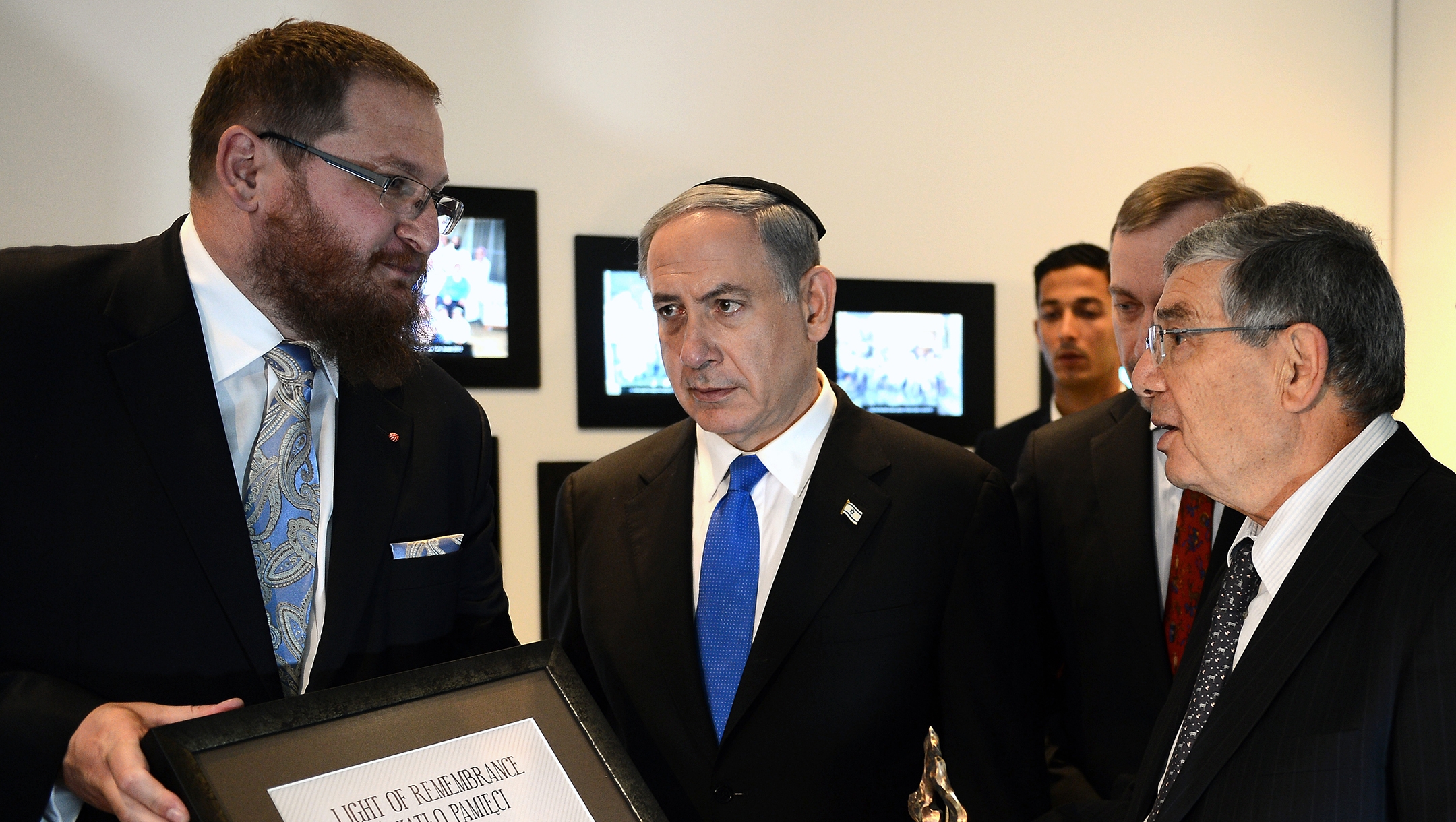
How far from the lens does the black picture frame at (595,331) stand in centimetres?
372

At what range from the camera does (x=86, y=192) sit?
10.6 feet

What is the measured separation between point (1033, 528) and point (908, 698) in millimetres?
668

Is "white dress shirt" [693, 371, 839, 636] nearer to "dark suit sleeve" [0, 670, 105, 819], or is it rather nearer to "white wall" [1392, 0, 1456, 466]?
"dark suit sleeve" [0, 670, 105, 819]

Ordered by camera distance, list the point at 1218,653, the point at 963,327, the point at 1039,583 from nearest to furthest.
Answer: the point at 1218,653 < the point at 1039,583 < the point at 963,327

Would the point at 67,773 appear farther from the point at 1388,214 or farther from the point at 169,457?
the point at 1388,214

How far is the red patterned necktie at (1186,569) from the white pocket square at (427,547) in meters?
1.48

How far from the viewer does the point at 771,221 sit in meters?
2.31

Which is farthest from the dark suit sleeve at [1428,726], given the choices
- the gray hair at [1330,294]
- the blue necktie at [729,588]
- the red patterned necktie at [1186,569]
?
the blue necktie at [729,588]

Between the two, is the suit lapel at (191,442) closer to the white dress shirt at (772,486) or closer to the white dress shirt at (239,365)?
the white dress shirt at (239,365)

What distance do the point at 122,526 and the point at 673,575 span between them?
102cm

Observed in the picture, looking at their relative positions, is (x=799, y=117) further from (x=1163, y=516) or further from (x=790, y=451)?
(x=1163, y=516)

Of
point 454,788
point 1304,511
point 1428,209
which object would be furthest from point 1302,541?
point 1428,209

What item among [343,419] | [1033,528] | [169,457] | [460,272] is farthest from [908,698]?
[460,272]

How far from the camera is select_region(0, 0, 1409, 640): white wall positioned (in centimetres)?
327
